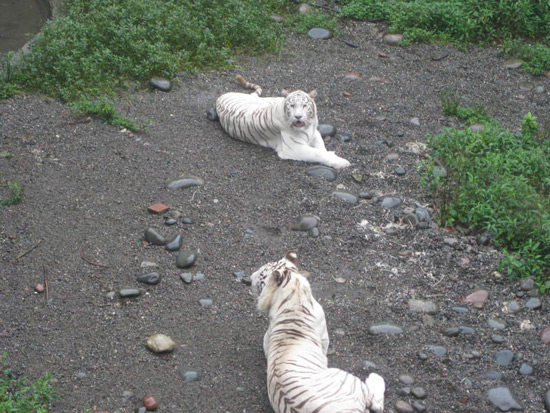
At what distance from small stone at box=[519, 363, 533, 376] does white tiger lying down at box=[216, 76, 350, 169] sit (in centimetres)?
252

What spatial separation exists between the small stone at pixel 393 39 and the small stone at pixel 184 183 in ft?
12.0

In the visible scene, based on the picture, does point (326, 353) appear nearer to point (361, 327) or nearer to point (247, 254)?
point (361, 327)

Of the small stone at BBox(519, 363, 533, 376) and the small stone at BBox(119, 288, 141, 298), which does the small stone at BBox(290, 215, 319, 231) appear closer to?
the small stone at BBox(119, 288, 141, 298)

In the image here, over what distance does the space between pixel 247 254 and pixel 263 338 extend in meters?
0.92

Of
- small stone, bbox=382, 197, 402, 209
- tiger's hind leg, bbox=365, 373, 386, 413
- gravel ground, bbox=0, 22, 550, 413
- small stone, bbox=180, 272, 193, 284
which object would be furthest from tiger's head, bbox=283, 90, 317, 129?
tiger's hind leg, bbox=365, 373, 386, 413

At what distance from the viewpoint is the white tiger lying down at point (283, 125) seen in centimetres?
625

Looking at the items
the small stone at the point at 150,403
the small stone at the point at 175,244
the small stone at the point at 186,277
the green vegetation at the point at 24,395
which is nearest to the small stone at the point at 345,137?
the small stone at the point at 175,244

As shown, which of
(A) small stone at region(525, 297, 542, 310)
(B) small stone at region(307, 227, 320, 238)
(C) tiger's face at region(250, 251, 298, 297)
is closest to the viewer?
(C) tiger's face at region(250, 251, 298, 297)

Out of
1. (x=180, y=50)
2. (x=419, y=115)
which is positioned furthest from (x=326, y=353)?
(x=180, y=50)

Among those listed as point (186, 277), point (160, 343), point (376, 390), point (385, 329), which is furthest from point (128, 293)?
point (376, 390)

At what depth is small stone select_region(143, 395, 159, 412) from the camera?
3.96 m

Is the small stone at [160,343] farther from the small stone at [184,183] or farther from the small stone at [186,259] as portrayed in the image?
the small stone at [184,183]

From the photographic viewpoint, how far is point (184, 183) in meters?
5.89

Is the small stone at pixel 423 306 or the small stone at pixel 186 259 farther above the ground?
the small stone at pixel 423 306
